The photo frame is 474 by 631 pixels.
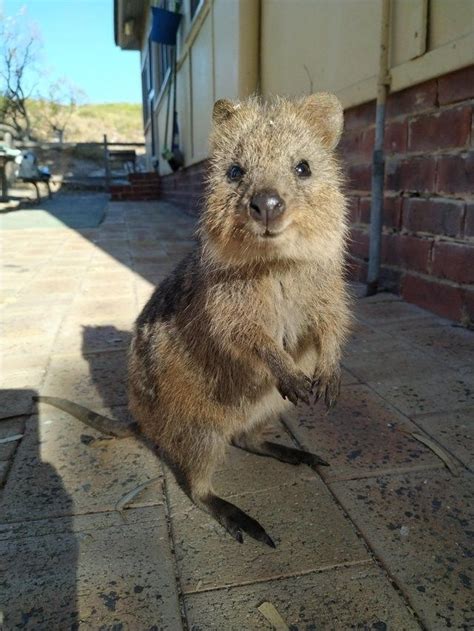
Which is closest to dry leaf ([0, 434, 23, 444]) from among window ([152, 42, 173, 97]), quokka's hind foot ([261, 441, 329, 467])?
quokka's hind foot ([261, 441, 329, 467])

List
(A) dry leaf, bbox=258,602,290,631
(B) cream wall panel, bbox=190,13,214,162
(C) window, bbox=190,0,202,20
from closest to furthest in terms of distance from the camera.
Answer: (A) dry leaf, bbox=258,602,290,631 < (B) cream wall panel, bbox=190,13,214,162 < (C) window, bbox=190,0,202,20

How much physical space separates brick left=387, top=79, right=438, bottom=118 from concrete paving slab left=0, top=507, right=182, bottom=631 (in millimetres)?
3332

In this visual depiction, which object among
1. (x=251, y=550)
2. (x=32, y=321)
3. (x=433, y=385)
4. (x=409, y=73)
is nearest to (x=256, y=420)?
(x=251, y=550)

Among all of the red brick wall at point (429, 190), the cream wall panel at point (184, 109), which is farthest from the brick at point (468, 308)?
the cream wall panel at point (184, 109)

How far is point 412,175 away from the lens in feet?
12.8

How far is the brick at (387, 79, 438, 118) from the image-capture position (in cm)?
360

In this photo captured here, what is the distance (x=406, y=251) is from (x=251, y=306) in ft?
8.32

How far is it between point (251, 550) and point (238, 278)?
3.16 ft

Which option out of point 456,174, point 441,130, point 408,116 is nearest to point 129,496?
point 456,174

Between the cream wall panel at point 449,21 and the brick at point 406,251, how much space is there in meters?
1.35

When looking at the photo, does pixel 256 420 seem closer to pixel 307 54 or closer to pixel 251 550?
pixel 251 550

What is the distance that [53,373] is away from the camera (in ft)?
9.95

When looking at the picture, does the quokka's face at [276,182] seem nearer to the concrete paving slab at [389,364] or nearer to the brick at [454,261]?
the concrete paving slab at [389,364]

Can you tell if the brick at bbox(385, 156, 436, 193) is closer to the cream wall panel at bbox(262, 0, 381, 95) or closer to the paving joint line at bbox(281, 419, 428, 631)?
the cream wall panel at bbox(262, 0, 381, 95)
